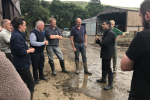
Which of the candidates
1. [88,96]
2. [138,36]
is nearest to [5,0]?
[88,96]

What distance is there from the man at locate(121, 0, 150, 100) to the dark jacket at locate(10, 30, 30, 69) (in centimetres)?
195

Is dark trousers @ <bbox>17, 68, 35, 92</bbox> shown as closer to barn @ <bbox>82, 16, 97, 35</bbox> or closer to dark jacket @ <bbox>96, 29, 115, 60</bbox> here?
dark jacket @ <bbox>96, 29, 115, 60</bbox>

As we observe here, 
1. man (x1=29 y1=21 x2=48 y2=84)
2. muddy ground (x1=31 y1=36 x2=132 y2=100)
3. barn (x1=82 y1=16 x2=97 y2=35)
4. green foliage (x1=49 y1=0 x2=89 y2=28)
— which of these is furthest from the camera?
green foliage (x1=49 y1=0 x2=89 y2=28)

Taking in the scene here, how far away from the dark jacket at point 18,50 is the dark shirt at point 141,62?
2.00 meters

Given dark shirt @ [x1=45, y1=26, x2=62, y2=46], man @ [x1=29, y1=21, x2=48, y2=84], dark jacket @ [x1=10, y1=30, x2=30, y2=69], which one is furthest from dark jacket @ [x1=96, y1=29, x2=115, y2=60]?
dark jacket @ [x1=10, y1=30, x2=30, y2=69]

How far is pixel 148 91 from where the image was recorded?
129 centimetres

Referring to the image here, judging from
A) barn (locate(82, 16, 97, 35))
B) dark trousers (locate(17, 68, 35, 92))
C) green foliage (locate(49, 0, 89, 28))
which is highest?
green foliage (locate(49, 0, 89, 28))

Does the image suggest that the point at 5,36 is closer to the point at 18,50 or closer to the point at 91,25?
the point at 18,50

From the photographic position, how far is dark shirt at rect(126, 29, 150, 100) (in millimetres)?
1256

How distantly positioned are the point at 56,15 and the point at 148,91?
3666 cm

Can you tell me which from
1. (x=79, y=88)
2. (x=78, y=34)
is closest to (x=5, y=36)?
(x=78, y=34)

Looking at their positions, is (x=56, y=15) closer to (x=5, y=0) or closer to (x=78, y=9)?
(x=78, y=9)

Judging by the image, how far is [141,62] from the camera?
1316 mm

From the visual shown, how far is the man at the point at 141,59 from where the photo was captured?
1262mm
